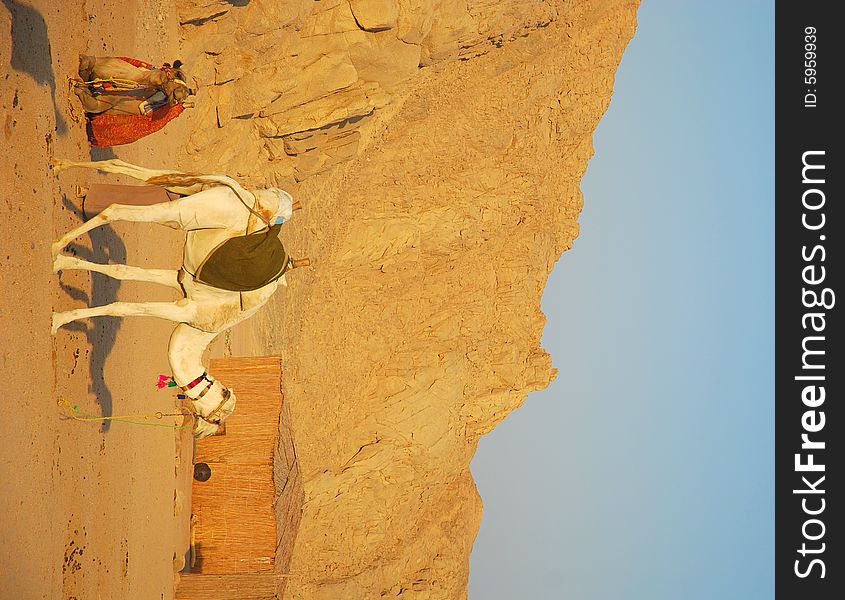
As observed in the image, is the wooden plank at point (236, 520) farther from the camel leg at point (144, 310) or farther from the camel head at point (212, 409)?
the camel leg at point (144, 310)

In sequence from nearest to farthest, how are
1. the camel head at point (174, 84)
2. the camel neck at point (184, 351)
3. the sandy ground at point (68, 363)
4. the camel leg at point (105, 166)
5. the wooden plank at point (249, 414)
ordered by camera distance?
1. the sandy ground at point (68, 363)
2. the camel leg at point (105, 166)
3. the camel head at point (174, 84)
4. the camel neck at point (184, 351)
5. the wooden plank at point (249, 414)

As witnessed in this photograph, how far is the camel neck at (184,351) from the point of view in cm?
808

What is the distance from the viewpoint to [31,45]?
279 inches

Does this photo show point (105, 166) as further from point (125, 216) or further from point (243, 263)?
point (243, 263)

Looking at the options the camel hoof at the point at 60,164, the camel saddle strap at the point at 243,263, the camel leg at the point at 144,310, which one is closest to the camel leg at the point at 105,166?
the camel hoof at the point at 60,164

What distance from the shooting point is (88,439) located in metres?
8.27

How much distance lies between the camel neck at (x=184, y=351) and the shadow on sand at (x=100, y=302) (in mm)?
978

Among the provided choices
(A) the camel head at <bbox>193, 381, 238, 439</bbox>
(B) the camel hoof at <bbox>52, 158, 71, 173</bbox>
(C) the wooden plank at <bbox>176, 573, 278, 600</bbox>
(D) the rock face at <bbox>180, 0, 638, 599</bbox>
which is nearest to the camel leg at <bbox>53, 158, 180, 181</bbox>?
(B) the camel hoof at <bbox>52, 158, 71, 173</bbox>

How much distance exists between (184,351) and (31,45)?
2.96 meters

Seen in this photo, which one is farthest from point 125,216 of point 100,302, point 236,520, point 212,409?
point 236,520

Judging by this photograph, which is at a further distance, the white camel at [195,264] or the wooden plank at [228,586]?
the wooden plank at [228,586]
